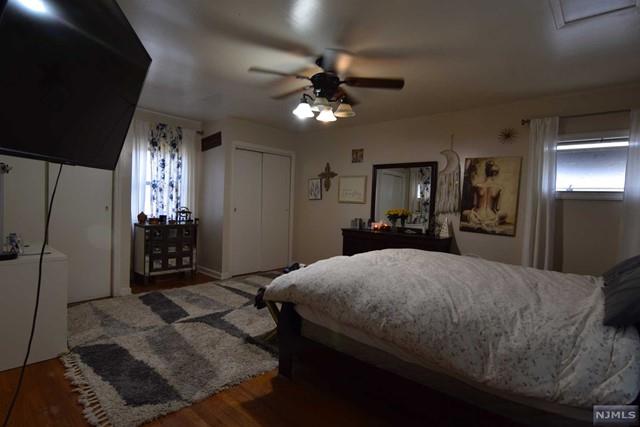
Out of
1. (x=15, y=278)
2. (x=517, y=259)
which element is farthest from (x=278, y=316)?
(x=517, y=259)

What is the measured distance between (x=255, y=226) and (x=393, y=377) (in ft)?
11.9

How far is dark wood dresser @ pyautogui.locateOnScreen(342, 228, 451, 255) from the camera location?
3609mm

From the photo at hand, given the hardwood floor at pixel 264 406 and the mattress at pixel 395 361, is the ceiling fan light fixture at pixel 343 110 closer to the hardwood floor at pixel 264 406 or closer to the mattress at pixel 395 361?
the mattress at pixel 395 361

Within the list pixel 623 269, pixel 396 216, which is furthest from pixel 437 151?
pixel 623 269

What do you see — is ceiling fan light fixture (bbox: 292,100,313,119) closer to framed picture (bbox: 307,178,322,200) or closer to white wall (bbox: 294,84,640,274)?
white wall (bbox: 294,84,640,274)

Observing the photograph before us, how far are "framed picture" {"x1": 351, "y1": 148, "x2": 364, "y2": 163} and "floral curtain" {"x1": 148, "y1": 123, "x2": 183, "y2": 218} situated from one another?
101 inches

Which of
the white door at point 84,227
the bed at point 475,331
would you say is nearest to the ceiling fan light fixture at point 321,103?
the bed at point 475,331

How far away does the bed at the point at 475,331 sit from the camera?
1.14m

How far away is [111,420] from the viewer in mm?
1625

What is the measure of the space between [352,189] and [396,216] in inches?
36.1

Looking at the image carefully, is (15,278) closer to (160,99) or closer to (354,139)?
(160,99)

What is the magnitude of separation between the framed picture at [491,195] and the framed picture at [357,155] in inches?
58.4

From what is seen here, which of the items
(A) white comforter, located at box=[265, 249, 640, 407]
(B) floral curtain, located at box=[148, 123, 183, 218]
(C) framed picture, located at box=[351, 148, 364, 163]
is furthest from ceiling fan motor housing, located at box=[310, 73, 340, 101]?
(B) floral curtain, located at box=[148, 123, 183, 218]

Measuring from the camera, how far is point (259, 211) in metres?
4.93
